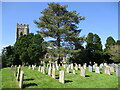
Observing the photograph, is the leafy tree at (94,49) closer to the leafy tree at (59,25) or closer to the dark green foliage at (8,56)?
the leafy tree at (59,25)

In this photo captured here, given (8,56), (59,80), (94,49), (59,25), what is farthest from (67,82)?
(8,56)

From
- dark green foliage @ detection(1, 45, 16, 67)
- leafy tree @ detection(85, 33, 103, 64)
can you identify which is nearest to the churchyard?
leafy tree @ detection(85, 33, 103, 64)

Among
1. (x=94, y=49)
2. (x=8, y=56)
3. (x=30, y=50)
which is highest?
(x=94, y=49)

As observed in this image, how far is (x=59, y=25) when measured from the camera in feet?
85.8

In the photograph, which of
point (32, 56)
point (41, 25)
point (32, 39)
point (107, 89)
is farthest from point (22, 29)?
point (107, 89)

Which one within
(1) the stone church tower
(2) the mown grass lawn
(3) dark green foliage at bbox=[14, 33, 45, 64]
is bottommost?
(2) the mown grass lawn

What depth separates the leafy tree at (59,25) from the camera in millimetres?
24719

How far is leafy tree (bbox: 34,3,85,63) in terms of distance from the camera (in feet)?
81.1

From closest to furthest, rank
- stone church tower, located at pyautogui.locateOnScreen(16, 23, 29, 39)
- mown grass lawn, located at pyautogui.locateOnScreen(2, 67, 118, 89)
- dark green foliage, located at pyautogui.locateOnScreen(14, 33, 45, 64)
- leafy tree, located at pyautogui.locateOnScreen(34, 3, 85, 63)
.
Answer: mown grass lawn, located at pyautogui.locateOnScreen(2, 67, 118, 89), leafy tree, located at pyautogui.locateOnScreen(34, 3, 85, 63), dark green foliage, located at pyautogui.locateOnScreen(14, 33, 45, 64), stone church tower, located at pyautogui.locateOnScreen(16, 23, 29, 39)

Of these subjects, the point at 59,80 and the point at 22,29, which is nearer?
the point at 59,80

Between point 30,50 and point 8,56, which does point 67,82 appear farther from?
point 8,56

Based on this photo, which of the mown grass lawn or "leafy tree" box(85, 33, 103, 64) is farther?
"leafy tree" box(85, 33, 103, 64)

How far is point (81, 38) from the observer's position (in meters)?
25.9

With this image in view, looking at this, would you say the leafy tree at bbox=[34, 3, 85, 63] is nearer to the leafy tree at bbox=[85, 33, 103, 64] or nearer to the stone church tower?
the leafy tree at bbox=[85, 33, 103, 64]
